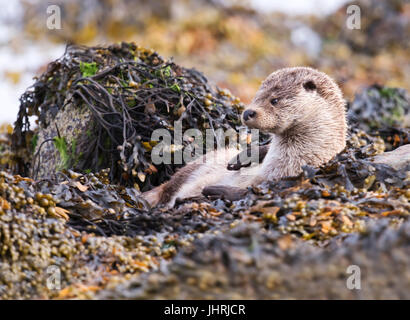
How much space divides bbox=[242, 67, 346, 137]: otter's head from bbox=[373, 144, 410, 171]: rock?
0.32m

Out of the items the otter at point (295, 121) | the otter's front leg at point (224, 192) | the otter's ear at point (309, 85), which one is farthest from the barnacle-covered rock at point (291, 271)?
the otter's ear at point (309, 85)

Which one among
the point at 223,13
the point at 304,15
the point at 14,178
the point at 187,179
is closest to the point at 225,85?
the point at 223,13

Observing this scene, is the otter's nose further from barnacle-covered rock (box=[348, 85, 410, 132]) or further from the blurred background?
the blurred background

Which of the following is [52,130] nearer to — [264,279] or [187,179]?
[187,179]

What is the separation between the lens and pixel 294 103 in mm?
3805

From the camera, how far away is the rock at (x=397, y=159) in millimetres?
3739

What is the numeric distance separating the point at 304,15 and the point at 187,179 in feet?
46.9

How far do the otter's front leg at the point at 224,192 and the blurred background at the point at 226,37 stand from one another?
365 inches

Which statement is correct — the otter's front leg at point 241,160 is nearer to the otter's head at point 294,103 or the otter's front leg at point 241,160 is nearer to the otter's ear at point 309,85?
the otter's head at point 294,103

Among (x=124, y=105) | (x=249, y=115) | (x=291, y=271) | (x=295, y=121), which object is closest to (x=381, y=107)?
(x=295, y=121)

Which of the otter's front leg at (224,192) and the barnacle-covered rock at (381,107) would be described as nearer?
the otter's front leg at (224,192)

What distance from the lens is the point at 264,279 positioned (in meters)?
2.09

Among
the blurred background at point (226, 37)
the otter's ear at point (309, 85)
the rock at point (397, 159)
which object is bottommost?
the rock at point (397, 159)

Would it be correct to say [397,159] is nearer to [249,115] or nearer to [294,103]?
[294,103]
